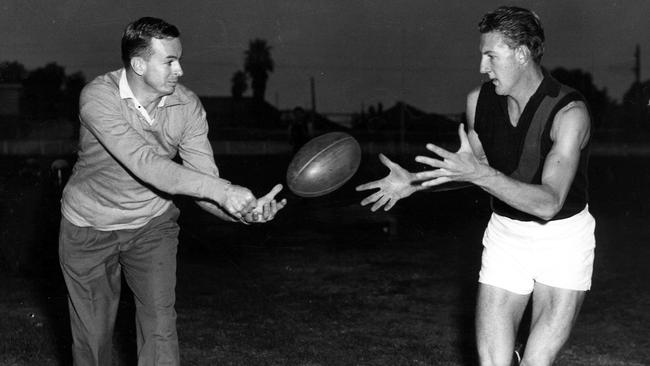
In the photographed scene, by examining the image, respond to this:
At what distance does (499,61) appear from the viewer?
155 inches

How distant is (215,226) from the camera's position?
12.3m

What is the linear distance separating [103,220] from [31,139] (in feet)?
165

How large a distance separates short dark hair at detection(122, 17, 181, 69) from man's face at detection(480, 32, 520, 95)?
1.54 metres

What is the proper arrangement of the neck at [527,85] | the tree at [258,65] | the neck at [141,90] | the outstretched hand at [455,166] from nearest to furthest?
1. the outstretched hand at [455,166]
2. the neck at [527,85]
3. the neck at [141,90]
4. the tree at [258,65]

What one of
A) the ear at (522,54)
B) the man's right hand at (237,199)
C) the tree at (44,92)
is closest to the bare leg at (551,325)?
the ear at (522,54)

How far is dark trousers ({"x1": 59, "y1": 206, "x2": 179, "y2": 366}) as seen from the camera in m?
4.33

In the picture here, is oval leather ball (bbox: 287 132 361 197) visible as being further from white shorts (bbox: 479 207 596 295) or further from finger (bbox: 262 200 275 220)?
white shorts (bbox: 479 207 596 295)

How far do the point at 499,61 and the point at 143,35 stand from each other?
1.74 m

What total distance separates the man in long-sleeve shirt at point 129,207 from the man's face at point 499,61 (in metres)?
1.18

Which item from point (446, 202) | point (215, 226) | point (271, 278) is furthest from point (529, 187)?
point (446, 202)

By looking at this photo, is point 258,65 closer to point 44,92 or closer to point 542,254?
A: point 44,92

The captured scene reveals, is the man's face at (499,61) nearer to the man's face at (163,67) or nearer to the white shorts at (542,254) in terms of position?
the white shorts at (542,254)

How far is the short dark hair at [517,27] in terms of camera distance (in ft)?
12.8

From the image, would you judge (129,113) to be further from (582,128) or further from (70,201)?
(582,128)
